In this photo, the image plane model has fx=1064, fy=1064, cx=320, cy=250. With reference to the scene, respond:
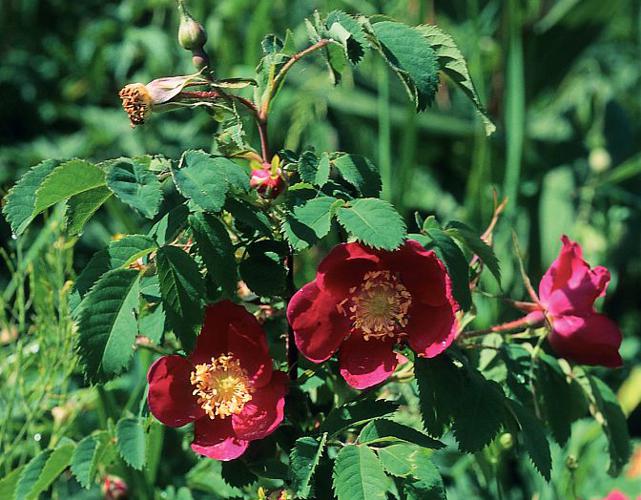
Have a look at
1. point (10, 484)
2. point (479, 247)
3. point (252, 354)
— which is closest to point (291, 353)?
point (252, 354)

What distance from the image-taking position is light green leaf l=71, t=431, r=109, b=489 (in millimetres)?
714

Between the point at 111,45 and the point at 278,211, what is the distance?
4.59 feet

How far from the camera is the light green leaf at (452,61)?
63cm

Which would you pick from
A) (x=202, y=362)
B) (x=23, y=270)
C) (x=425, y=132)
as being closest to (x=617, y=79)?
Answer: (x=425, y=132)

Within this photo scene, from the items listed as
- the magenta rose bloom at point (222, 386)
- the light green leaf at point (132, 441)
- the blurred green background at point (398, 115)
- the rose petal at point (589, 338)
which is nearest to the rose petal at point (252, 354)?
the magenta rose bloom at point (222, 386)

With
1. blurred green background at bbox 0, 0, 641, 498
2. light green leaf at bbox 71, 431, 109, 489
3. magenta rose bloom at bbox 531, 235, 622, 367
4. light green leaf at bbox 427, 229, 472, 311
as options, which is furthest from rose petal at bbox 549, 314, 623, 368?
blurred green background at bbox 0, 0, 641, 498

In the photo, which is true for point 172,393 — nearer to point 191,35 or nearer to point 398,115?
point 191,35

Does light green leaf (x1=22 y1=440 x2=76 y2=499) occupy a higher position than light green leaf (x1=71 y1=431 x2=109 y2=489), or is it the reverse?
light green leaf (x1=71 y1=431 x2=109 y2=489)

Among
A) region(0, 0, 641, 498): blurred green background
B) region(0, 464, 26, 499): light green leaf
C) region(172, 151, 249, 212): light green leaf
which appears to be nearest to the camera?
region(172, 151, 249, 212): light green leaf

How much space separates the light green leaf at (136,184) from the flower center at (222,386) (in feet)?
0.38

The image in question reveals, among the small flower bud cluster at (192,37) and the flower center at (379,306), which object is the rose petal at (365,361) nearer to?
→ the flower center at (379,306)

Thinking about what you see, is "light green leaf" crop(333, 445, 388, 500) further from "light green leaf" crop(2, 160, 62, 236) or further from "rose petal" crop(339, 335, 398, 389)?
"light green leaf" crop(2, 160, 62, 236)

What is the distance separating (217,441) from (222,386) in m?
0.03

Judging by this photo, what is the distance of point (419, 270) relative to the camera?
0.64 meters
